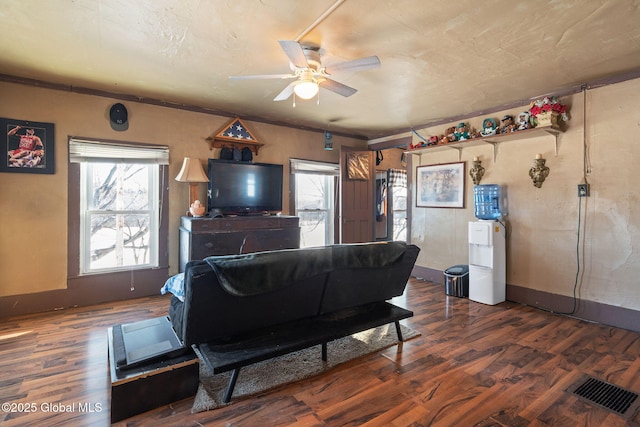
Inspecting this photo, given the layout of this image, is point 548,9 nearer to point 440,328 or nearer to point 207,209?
point 440,328

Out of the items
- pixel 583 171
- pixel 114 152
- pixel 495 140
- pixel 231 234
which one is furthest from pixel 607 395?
pixel 114 152

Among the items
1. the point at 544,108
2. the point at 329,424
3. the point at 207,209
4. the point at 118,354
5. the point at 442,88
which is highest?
the point at 442,88

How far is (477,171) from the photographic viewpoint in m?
4.26

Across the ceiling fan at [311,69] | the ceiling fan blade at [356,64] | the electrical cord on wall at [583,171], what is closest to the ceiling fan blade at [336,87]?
the ceiling fan at [311,69]

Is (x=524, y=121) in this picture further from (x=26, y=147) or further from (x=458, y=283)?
(x=26, y=147)

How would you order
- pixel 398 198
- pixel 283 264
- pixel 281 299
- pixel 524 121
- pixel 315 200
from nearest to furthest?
1. pixel 283 264
2. pixel 281 299
3. pixel 524 121
4. pixel 315 200
5. pixel 398 198

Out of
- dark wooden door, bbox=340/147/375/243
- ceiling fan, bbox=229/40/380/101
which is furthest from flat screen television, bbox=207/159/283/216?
ceiling fan, bbox=229/40/380/101

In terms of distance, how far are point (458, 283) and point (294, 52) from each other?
345 centimetres

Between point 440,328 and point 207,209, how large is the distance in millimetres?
3252

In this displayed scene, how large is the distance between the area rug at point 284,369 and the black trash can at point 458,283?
1.53 metres

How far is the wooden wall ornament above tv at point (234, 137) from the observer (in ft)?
14.3

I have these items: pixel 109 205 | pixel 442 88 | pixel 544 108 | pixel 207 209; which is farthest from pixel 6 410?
pixel 544 108

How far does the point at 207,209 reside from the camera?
4301 mm

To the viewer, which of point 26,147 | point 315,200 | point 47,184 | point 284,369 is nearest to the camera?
point 284,369
